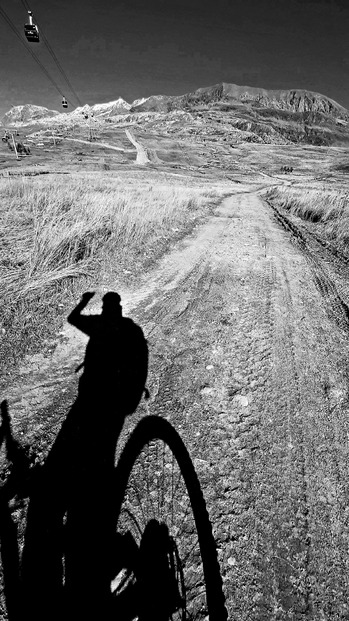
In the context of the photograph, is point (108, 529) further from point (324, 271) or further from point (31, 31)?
point (31, 31)

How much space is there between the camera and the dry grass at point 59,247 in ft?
14.0

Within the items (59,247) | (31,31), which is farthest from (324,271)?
(31,31)

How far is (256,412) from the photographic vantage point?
119 inches

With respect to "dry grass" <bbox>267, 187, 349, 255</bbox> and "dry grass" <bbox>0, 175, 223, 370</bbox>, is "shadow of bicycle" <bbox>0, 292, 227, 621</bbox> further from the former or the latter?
"dry grass" <bbox>267, 187, 349, 255</bbox>

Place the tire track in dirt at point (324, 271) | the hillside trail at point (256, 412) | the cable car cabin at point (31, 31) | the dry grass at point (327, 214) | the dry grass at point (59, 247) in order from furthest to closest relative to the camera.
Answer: the cable car cabin at point (31, 31), the dry grass at point (327, 214), the tire track in dirt at point (324, 271), the dry grass at point (59, 247), the hillside trail at point (256, 412)

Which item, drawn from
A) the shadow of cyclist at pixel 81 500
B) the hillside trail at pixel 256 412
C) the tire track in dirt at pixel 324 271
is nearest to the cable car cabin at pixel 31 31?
the tire track in dirt at pixel 324 271

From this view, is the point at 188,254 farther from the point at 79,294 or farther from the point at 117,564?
the point at 117,564

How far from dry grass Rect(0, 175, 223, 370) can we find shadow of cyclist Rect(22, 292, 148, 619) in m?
1.38

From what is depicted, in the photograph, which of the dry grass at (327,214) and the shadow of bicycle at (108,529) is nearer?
the shadow of bicycle at (108,529)

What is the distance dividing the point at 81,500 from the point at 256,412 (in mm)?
1882

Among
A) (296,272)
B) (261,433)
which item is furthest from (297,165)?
(261,433)

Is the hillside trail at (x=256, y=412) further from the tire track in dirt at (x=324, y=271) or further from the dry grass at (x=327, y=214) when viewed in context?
the dry grass at (x=327, y=214)

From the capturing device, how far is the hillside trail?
194cm

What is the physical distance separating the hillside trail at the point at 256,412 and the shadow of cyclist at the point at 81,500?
0.23m
